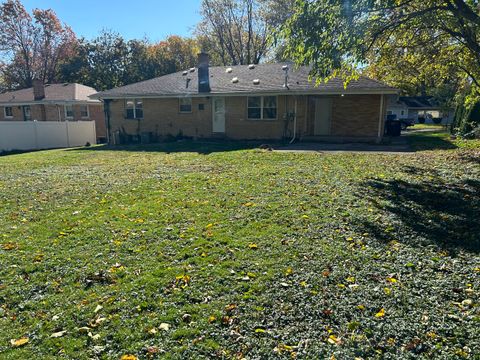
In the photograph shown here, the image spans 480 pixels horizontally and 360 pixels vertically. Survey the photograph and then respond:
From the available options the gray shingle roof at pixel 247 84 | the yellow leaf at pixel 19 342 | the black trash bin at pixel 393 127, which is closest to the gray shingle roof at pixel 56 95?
the gray shingle roof at pixel 247 84

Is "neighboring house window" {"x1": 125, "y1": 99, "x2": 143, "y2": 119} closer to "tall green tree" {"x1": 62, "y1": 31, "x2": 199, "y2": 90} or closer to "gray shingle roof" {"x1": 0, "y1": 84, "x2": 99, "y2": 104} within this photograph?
"gray shingle roof" {"x1": 0, "y1": 84, "x2": 99, "y2": 104}

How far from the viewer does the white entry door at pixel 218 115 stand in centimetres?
1983

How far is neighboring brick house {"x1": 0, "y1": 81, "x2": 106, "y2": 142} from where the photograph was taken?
27.5 meters

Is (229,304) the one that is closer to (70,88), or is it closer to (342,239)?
(342,239)

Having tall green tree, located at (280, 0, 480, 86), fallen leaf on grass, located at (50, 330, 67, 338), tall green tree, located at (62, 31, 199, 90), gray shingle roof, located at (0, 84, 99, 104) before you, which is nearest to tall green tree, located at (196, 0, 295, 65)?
tall green tree, located at (62, 31, 199, 90)

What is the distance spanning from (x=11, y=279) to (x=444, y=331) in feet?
15.2

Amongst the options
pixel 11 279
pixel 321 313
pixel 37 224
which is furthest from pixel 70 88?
pixel 321 313

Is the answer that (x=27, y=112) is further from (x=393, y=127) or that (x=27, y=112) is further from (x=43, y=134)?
(x=393, y=127)

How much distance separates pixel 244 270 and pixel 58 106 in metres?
28.1

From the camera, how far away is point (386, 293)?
3781mm

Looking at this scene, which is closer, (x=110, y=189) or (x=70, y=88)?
(x=110, y=189)

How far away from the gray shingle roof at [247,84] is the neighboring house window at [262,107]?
620mm

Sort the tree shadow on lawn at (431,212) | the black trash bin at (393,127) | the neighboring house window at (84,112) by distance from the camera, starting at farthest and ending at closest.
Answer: the neighboring house window at (84,112) → the black trash bin at (393,127) → the tree shadow on lawn at (431,212)

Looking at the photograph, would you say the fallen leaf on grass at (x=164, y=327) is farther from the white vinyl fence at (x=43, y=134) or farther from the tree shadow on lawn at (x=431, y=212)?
the white vinyl fence at (x=43, y=134)
